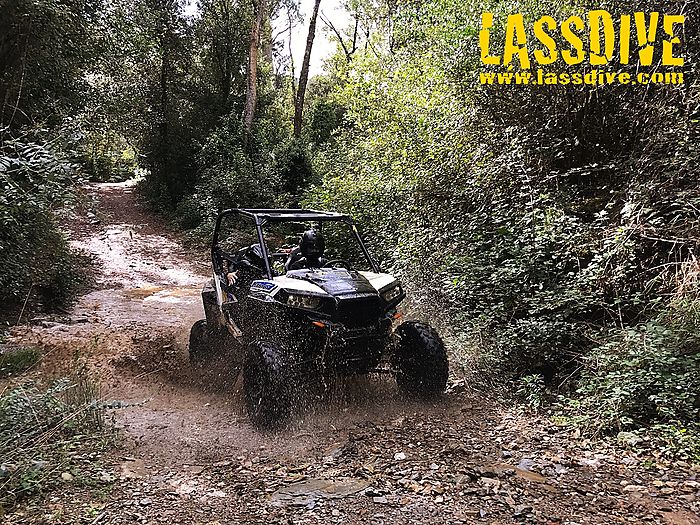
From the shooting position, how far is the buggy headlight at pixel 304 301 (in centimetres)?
471

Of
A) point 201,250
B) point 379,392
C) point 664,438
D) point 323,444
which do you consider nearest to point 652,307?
point 664,438

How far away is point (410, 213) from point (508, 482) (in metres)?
6.05

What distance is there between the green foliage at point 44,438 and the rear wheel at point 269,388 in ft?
4.33

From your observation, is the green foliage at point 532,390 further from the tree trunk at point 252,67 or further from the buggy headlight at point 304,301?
the tree trunk at point 252,67

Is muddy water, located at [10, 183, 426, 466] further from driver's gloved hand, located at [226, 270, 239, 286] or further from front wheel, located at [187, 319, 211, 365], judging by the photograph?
driver's gloved hand, located at [226, 270, 239, 286]

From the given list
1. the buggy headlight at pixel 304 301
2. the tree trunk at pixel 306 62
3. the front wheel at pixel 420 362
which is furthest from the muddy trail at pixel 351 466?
the tree trunk at pixel 306 62

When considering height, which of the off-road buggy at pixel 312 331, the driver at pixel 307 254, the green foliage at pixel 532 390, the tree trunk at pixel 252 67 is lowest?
the green foliage at pixel 532 390

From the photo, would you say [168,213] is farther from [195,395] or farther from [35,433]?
[35,433]

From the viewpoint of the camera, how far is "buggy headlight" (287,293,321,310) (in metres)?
4.71

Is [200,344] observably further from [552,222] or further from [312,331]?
[552,222]

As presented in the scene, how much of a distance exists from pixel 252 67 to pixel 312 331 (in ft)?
48.6

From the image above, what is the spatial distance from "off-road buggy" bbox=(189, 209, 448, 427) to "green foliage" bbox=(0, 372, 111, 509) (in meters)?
1.40

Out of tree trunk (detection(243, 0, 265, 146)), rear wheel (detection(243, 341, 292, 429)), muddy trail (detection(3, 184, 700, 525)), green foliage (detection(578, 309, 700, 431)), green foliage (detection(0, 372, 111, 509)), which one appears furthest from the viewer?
tree trunk (detection(243, 0, 265, 146))

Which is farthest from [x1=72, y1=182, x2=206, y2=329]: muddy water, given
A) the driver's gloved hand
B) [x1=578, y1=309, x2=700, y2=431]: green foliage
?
[x1=578, y1=309, x2=700, y2=431]: green foliage
